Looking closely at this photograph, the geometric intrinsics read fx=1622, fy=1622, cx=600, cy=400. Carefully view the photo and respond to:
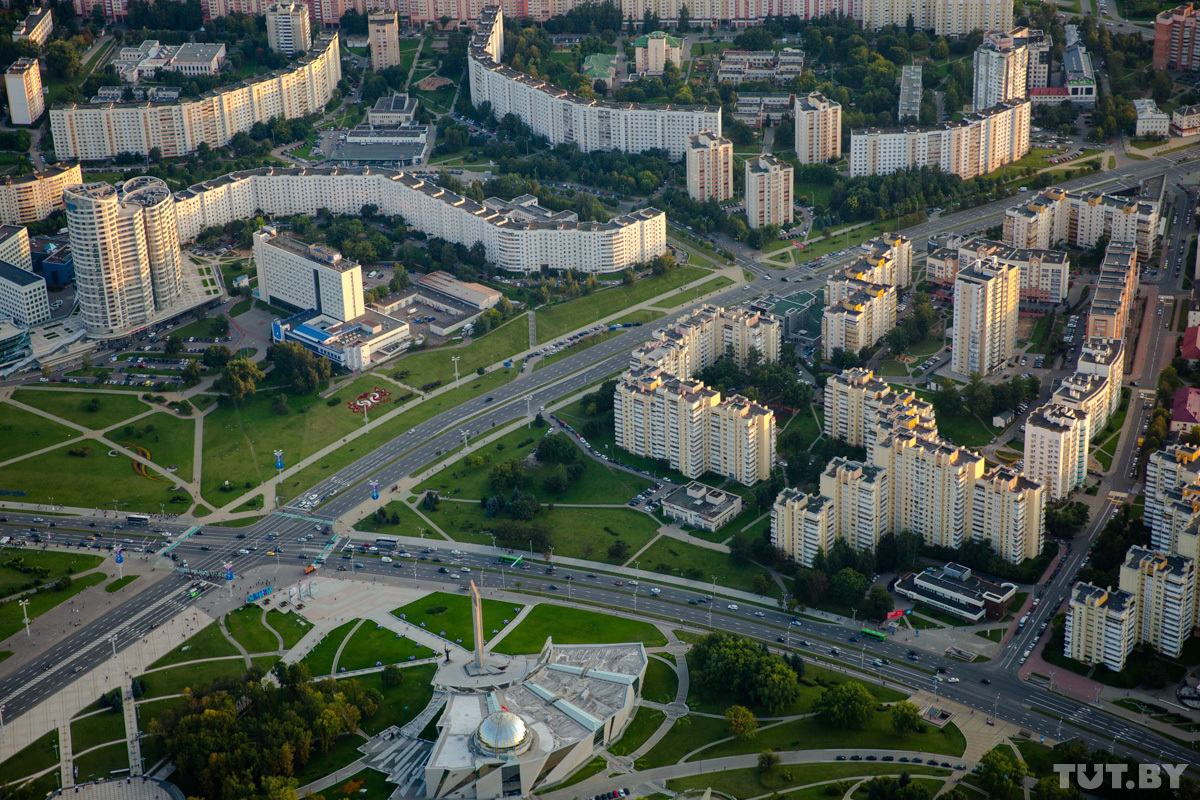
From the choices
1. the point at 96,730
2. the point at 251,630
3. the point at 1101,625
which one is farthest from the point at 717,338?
the point at 96,730

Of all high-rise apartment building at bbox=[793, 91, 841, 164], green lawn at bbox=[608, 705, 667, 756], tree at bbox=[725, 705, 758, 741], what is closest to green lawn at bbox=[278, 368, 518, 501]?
green lawn at bbox=[608, 705, 667, 756]

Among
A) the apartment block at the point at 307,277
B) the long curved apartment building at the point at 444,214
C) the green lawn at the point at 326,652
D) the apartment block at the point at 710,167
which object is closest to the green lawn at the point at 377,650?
the green lawn at the point at 326,652

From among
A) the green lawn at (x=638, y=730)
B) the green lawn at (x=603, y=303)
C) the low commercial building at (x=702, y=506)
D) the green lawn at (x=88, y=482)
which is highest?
the green lawn at (x=603, y=303)

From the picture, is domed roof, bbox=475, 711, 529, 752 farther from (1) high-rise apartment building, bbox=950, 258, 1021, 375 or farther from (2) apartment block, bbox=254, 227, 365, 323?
(2) apartment block, bbox=254, 227, 365, 323

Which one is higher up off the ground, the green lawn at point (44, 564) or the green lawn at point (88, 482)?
the green lawn at point (88, 482)

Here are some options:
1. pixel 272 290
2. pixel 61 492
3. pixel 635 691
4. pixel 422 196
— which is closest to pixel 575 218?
pixel 422 196

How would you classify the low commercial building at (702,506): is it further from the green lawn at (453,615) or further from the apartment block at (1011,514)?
the apartment block at (1011,514)
